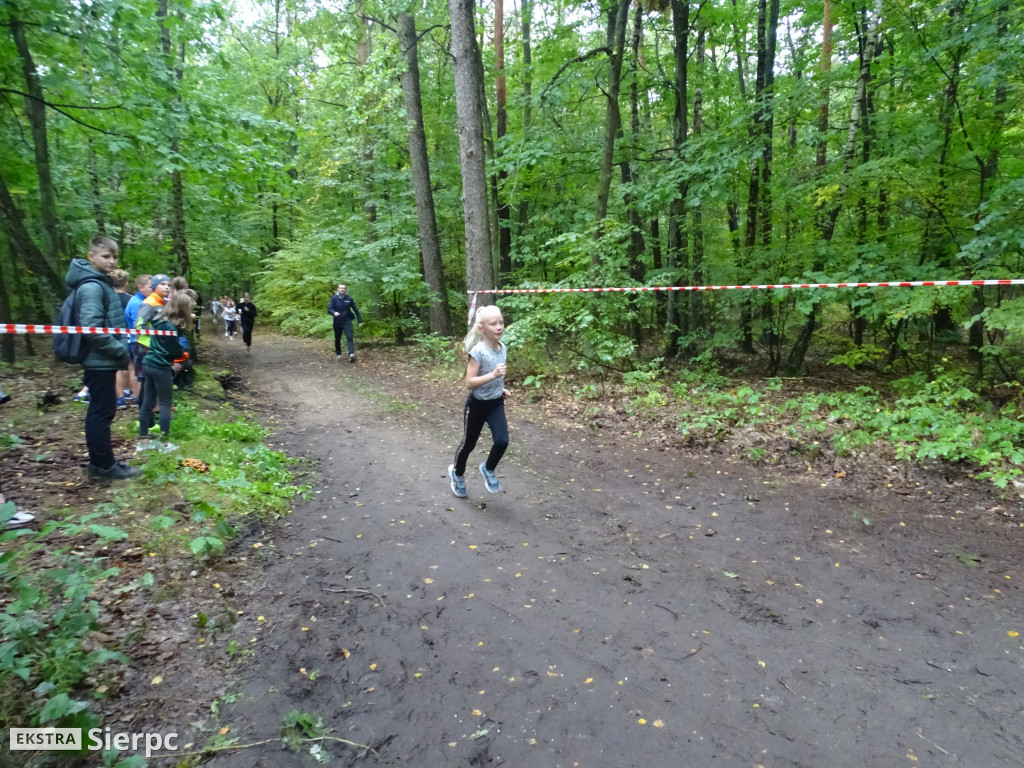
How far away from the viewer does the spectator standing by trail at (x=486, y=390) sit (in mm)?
5094

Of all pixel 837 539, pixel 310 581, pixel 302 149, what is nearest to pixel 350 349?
pixel 302 149

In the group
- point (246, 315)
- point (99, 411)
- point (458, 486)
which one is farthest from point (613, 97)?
point (246, 315)

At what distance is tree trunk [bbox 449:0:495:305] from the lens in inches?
441

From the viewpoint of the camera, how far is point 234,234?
23906 mm

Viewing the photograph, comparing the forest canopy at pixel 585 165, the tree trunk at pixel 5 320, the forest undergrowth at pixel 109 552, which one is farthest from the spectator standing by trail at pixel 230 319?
the forest undergrowth at pixel 109 552

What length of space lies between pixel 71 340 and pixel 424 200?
11.6m

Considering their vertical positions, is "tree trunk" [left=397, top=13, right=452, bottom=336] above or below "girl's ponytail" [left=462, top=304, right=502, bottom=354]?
above

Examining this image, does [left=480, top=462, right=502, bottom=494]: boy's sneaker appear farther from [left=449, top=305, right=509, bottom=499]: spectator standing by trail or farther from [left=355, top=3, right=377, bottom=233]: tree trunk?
[left=355, top=3, right=377, bottom=233]: tree trunk

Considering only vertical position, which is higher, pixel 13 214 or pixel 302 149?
pixel 302 149

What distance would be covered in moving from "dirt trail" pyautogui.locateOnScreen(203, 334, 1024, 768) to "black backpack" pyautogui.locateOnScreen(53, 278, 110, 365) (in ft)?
7.68

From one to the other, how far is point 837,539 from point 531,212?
52.8 ft

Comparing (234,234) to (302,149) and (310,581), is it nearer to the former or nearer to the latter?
(302,149)

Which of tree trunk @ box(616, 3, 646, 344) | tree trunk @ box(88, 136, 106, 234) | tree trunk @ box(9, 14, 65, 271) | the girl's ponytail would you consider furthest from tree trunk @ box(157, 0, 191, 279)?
tree trunk @ box(616, 3, 646, 344)

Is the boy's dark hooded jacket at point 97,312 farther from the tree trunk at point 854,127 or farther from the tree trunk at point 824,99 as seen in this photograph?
the tree trunk at point 824,99
